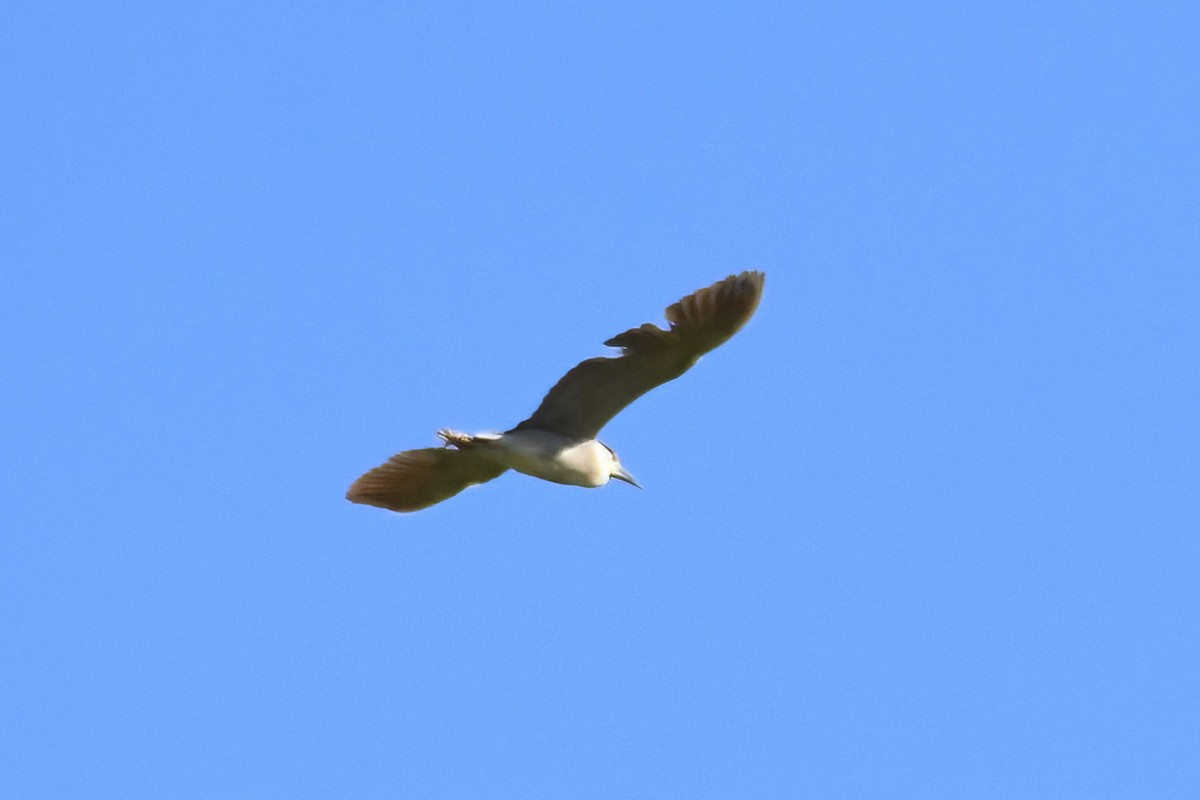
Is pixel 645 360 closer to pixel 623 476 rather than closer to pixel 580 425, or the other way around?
pixel 580 425

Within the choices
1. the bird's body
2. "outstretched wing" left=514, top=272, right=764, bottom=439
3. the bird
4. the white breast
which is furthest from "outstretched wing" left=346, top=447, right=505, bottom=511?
"outstretched wing" left=514, top=272, right=764, bottom=439

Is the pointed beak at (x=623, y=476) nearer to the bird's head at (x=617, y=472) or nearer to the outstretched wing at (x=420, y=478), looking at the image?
the bird's head at (x=617, y=472)

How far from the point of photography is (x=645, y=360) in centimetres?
1319

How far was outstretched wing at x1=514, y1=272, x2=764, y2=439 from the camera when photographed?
12.7 metres

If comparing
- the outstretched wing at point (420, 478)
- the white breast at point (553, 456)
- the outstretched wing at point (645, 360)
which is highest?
the outstretched wing at point (645, 360)

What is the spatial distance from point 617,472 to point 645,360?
158 centimetres

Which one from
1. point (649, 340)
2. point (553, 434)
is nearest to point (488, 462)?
point (553, 434)

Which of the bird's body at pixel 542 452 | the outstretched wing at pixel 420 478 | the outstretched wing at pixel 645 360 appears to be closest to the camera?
the outstretched wing at pixel 645 360

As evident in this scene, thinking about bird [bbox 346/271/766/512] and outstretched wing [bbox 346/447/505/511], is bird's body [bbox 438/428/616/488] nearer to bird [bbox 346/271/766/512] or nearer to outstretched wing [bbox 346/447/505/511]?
bird [bbox 346/271/766/512]

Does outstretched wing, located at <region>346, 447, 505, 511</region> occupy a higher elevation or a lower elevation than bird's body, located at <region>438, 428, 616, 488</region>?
higher

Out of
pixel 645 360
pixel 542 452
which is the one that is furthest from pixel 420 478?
pixel 645 360

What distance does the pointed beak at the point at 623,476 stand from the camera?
571 inches

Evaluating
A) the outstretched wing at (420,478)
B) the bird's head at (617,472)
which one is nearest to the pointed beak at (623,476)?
the bird's head at (617,472)

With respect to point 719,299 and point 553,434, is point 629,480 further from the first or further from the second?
point 719,299
